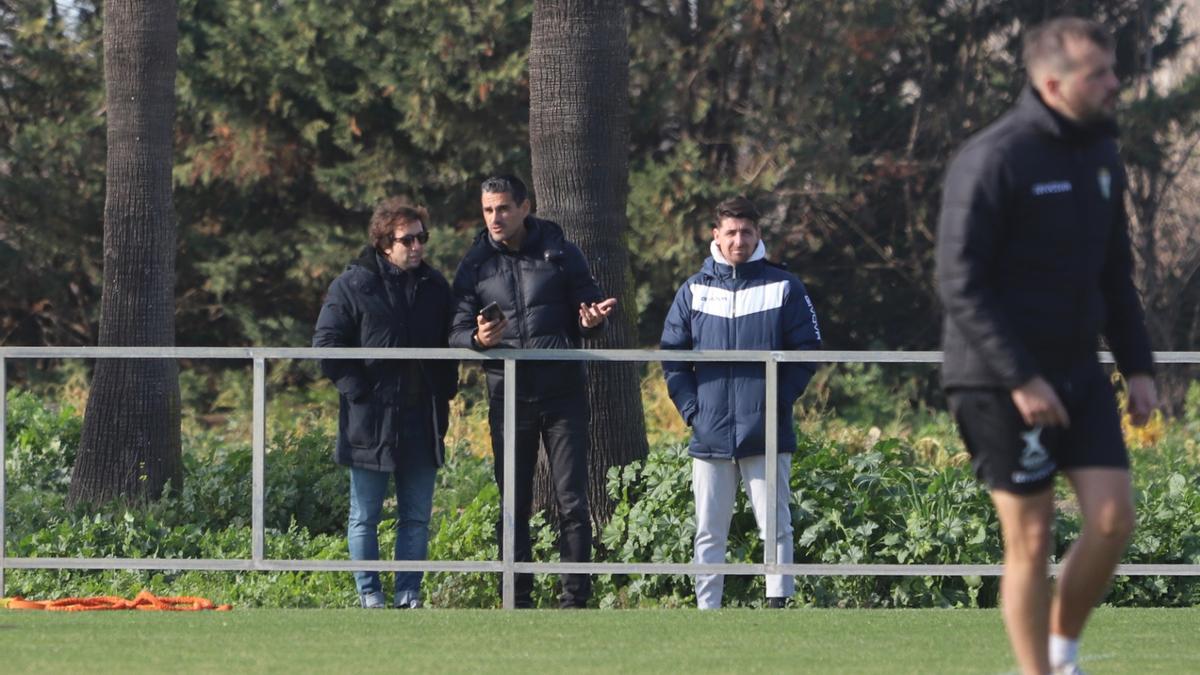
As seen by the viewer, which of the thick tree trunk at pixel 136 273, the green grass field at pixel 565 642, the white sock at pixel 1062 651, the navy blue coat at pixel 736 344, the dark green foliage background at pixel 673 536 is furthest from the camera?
the thick tree trunk at pixel 136 273

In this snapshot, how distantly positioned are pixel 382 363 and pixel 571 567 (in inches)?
50.0

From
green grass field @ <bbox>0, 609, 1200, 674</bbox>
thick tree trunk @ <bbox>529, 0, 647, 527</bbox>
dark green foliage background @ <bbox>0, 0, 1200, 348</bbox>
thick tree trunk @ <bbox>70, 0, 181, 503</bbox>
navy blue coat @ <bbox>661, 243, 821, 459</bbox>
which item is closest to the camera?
green grass field @ <bbox>0, 609, 1200, 674</bbox>

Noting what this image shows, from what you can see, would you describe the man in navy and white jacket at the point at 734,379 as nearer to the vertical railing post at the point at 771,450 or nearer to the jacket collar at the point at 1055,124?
the vertical railing post at the point at 771,450

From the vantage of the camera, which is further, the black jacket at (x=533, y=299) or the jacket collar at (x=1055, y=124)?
the black jacket at (x=533, y=299)

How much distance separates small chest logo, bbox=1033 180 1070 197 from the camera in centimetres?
455

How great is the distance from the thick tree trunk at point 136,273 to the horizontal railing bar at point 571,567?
2533mm

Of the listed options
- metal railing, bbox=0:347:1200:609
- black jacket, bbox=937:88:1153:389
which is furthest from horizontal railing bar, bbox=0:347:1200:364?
black jacket, bbox=937:88:1153:389

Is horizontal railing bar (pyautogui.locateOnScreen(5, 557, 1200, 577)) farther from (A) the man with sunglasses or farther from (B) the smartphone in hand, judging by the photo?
(B) the smartphone in hand

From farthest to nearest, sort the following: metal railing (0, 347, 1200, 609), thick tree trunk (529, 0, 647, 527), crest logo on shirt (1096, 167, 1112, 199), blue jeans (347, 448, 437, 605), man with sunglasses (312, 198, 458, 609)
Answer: thick tree trunk (529, 0, 647, 527) → blue jeans (347, 448, 437, 605) → man with sunglasses (312, 198, 458, 609) → metal railing (0, 347, 1200, 609) → crest logo on shirt (1096, 167, 1112, 199)

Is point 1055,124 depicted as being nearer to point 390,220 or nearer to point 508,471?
point 508,471

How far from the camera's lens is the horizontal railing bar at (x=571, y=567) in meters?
8.07

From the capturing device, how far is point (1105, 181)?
4.67 meters

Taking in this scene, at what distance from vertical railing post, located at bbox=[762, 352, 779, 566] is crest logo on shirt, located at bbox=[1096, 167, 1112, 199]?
10.7 feet

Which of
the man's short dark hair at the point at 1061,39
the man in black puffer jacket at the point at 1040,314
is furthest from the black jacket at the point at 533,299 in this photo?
the man's short dark hair at the point at 1061,39
